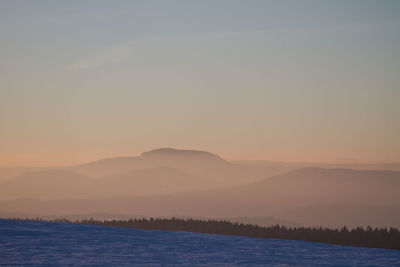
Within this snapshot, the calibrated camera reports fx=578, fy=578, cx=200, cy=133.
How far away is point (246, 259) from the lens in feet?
56.7

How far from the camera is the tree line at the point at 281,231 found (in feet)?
74.2

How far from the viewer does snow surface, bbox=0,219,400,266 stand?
644 inches

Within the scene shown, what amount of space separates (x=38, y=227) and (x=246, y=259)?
9290 mm

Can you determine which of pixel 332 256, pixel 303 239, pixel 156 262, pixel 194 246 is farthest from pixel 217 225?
pixel 156 262

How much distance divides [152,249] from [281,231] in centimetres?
748

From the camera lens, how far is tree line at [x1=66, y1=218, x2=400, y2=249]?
74.2 feet

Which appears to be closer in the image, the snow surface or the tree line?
the snow surface

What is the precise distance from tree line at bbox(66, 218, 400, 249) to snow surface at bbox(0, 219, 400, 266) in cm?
124

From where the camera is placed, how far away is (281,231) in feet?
79.6

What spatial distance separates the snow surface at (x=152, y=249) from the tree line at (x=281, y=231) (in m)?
1.24

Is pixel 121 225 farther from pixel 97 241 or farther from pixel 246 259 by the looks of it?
pixel 246 259

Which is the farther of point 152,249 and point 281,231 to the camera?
point 281,231

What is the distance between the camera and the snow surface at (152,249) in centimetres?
1636

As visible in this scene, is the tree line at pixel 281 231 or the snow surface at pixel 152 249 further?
the tree line at pixel 281 231
